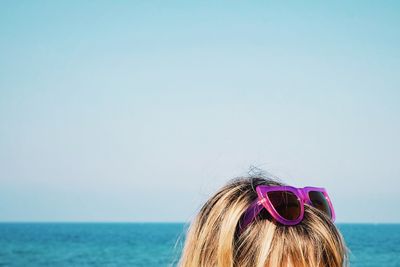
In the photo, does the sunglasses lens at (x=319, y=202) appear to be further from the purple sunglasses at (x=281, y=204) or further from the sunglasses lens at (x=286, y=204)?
the sunglasses lens at (x=286, y=204)

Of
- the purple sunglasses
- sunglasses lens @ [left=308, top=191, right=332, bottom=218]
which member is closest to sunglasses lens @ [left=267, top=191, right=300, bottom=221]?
the purple sunglasses

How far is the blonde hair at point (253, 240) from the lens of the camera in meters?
1.68

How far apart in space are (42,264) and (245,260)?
119 ft

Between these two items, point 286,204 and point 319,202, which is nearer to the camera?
point 286,204

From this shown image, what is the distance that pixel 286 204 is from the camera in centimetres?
173

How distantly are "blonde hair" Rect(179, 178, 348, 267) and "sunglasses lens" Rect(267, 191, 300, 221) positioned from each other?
0.04m

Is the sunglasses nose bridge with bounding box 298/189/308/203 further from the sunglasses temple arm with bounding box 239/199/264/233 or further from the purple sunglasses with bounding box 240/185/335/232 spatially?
the sunglasses temple arm with bounding box 239/199/264/233

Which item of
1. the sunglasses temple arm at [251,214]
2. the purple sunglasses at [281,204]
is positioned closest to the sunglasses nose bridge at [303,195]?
the purple sunglasses at [281,204]

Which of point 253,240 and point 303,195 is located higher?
point 303,195

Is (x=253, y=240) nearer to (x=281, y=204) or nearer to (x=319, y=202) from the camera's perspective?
(x=281, y=204)

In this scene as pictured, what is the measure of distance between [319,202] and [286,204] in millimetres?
227

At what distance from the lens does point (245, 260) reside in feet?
5.64

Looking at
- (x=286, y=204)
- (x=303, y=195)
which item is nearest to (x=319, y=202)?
(x=303, y=195)

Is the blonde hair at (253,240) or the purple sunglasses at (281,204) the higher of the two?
the purple sunglasses at (281,204)
